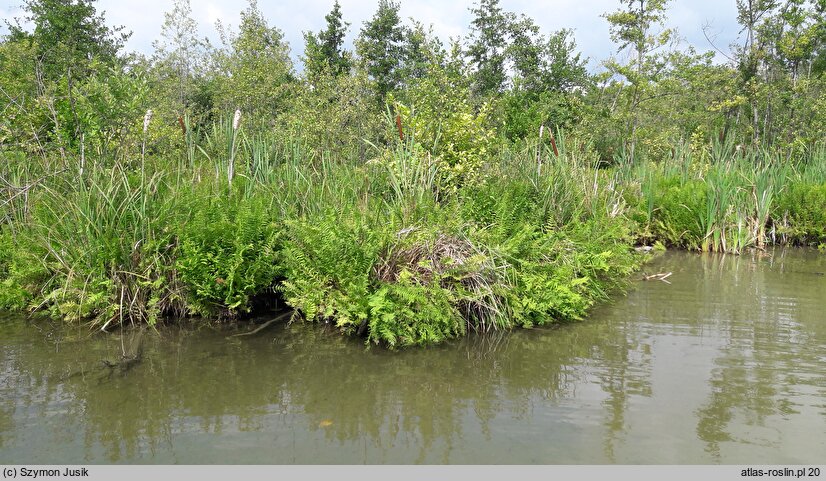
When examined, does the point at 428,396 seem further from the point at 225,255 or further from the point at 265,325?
the point at 225,255

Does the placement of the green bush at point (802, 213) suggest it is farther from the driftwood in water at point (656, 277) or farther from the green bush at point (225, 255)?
the green bush at point (225, 255)

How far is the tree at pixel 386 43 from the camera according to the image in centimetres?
2866

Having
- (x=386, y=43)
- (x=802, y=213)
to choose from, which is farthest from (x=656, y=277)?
(x=386, y=43)

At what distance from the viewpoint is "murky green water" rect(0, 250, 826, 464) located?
9.70ft

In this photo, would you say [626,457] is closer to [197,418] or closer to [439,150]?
[197,418]

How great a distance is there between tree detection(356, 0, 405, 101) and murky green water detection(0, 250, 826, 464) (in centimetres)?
2522

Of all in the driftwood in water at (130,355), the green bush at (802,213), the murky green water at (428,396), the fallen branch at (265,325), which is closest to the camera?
the murky green water at (428,396)

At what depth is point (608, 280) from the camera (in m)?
6.25

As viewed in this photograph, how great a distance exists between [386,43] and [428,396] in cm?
2830

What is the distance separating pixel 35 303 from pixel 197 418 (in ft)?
8.86

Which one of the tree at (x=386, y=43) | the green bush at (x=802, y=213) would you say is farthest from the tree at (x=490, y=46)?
the green bush at (x=802, y=213)

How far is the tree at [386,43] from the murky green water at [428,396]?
2522 cm

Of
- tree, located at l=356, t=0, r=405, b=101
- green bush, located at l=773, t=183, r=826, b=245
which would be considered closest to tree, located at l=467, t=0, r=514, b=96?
tree, located at l=356, t=0, r=405, b=101

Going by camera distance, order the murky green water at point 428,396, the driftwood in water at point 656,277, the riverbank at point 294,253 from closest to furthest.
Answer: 1. the murky green water at point 428,396
2. the riverbank at point 294,253
3. the driftwood in water at point 656,277
